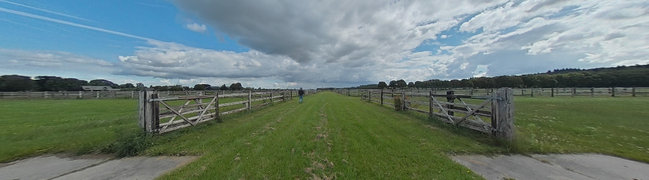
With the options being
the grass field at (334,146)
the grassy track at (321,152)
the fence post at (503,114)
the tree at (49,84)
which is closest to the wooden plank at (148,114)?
the grass field at (334,146)

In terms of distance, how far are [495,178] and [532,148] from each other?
8.44ft

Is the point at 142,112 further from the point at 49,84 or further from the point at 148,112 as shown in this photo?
the point at 49,84

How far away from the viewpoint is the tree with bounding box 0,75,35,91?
55.8 m

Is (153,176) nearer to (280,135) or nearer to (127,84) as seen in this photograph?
(280,135)

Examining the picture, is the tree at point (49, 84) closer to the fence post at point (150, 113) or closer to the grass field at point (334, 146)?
the grass field at point (334, 146)

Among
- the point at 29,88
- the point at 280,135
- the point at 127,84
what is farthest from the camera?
the point at 127,84

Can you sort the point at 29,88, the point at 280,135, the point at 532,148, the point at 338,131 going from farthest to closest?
1. the point at 29,88
2. the point at 338,131
3. the point at 280,135
4. the point at 532,148

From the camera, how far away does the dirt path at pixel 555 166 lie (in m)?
3.54

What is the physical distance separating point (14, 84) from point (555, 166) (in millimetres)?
99540

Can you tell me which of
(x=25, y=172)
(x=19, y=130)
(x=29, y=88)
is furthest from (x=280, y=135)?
(x=29, y=88)

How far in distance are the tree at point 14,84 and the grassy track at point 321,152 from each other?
9018 cm

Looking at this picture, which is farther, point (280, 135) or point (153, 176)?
point (280, 135)

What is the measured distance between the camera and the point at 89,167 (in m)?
3.99

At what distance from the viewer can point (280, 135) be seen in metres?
6.15
